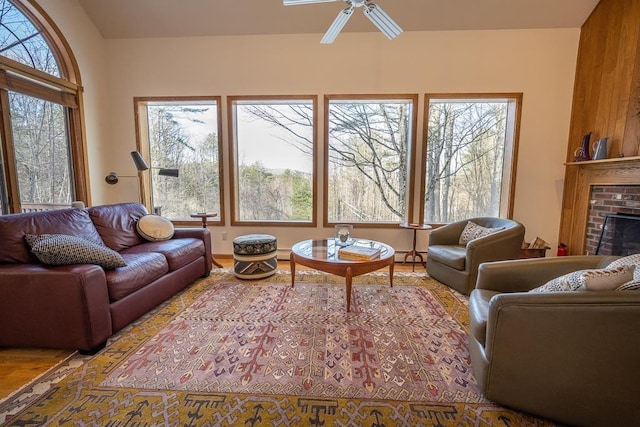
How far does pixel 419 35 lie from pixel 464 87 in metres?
0.93

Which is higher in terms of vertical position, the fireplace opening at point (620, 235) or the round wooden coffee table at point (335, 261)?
the fireplace opening at point (620, 235)

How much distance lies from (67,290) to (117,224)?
4.28 feet

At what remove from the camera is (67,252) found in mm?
1905

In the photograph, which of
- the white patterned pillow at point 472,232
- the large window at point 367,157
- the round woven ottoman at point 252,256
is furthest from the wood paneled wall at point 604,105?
the round woven ottoman at point 252,256

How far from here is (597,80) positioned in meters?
3.36

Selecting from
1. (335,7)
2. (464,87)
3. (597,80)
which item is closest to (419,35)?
(464,87)

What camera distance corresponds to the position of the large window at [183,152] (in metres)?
4.10

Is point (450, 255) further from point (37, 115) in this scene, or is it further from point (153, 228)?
point (37, 115)

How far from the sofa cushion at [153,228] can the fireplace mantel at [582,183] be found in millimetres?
4949

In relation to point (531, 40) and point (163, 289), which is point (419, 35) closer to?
point (531, 40)

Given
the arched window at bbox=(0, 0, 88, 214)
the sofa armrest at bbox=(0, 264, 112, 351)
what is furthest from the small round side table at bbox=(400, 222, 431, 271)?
the arched window at bbox=(0, 0, 88, 214)

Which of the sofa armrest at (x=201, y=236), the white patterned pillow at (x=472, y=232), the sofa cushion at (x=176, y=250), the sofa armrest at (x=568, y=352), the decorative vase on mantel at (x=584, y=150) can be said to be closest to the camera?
the sofa armrest at (x=568, y=352)

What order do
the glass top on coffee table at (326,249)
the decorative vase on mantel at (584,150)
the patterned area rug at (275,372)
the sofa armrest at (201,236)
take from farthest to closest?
the decorative vase on mantel at (584,150) → the sofa armrest at (201,236) → the glass top on coffee table at (326,249) → the patterned area rug at (275,372)

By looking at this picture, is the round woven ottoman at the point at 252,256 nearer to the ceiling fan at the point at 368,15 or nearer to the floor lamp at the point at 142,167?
the floor lamp at the point at 142,167
